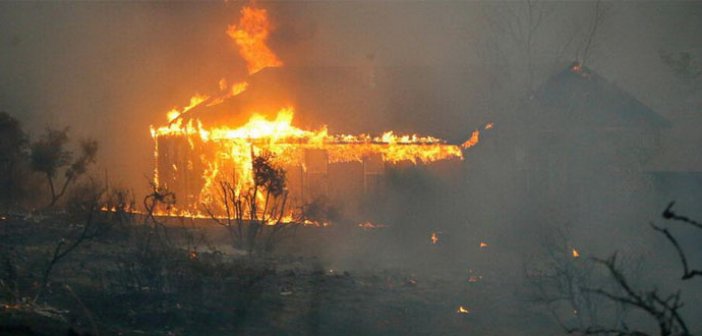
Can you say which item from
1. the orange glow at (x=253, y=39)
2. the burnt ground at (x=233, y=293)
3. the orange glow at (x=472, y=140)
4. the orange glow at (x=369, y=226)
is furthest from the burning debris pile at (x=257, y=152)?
the orange glow at (x=253, y=39)

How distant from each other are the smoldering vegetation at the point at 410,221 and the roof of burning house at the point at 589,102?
0.20ft

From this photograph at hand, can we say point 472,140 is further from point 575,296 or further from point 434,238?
point 575,296

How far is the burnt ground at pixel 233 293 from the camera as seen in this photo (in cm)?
1140

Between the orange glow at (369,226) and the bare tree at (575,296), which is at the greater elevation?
the orange glow at (369,226)

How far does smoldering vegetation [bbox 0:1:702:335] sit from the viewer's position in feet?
41.3

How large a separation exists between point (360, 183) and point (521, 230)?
5.53 metres

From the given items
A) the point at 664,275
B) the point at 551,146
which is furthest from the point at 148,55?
the point at 664,275

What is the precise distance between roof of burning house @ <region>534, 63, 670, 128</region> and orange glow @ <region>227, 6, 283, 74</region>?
13699mm

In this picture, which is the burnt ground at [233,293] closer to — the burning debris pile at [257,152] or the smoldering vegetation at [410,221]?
the smoldering vegetation at [410,221]

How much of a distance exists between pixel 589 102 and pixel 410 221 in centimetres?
654

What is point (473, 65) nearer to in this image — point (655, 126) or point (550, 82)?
point (550, 82)

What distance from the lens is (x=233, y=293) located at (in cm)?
1298

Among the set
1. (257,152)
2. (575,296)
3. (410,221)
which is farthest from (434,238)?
(575,296)

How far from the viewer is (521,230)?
71.2 feet
